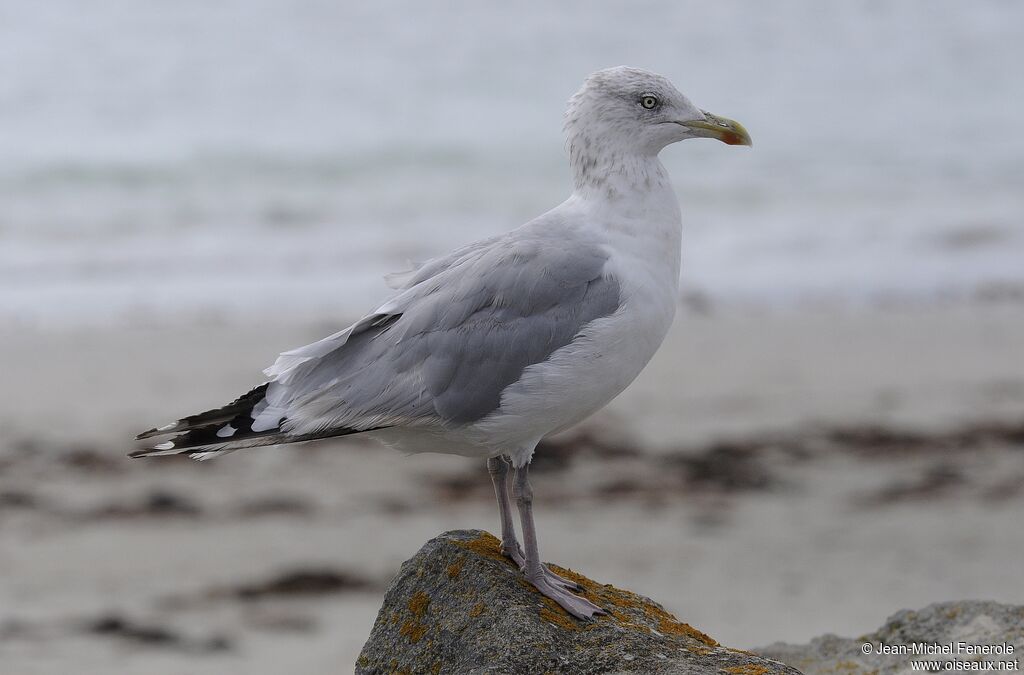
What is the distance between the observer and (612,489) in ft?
24.5

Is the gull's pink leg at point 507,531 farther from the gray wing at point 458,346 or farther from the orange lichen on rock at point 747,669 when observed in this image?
the orange lichen on rock at point 747,669

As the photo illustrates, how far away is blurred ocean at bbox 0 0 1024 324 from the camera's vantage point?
1248 centimetres

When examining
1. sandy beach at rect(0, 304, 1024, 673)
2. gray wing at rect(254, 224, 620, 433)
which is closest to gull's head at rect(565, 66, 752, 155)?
gray wing at rect(254, 224, 620, 433)

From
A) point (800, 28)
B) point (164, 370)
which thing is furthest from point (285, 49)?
point (164, 370)

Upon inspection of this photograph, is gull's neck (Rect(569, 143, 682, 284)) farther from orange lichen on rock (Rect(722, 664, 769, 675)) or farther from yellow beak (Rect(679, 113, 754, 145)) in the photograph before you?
orange lichen on rock (Rect(722, 664, 769, 675))

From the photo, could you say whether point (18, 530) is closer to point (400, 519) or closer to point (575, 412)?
point (400, 519)

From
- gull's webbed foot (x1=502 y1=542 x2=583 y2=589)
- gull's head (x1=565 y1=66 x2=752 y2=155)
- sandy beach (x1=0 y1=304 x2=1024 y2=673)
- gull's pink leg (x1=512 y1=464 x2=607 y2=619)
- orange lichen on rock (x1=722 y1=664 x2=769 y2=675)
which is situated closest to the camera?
orange lichen on rock (x1=722 y1=664 x2=769 y2=675)

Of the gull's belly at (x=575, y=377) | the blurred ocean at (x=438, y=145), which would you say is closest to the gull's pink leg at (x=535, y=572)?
the gull's belly at (x=575, y=377)

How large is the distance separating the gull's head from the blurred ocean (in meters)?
7.20

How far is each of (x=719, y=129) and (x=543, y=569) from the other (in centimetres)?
147

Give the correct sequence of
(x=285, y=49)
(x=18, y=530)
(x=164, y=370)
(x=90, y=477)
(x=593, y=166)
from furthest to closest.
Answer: (x=285, y=49)
(x=164, y=370)
(x=90, y=477)
(x=18, y=530)
(x=593, y=166)

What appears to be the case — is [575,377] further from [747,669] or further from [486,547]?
[747,669]

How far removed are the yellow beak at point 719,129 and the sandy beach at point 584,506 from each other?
2.62 meters

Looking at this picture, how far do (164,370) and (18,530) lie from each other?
2609 millimetres
